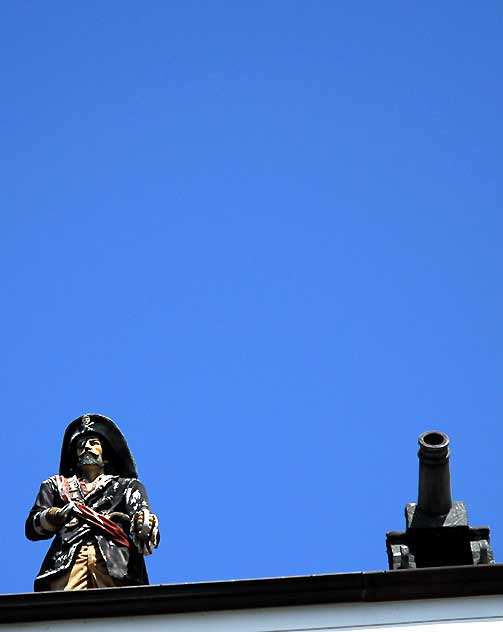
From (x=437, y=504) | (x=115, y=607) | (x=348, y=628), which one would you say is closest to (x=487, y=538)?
(x=437, y=504)

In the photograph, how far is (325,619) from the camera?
24.0m

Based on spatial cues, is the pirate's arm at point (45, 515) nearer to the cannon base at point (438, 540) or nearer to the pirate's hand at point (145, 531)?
the pirate's hand at point (145, 531)

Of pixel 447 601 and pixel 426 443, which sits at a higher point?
pixel 426 443

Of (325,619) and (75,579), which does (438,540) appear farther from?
(75,579)

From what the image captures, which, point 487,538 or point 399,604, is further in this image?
point 487,538

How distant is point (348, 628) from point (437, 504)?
9.06ft

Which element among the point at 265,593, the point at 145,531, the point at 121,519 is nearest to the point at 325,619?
the point at 265,593

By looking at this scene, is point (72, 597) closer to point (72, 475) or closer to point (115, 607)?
point (115, 607)

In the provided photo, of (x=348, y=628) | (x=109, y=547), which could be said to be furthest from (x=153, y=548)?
(x=348, y=628)

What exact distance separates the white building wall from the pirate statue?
3.22 ft

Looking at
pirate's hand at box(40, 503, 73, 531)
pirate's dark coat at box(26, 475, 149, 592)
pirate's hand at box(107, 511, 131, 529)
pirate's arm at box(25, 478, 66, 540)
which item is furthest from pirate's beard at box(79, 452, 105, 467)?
pirate's hand at box(107, 511, 131, 529)

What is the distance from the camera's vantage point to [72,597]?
2427 cm

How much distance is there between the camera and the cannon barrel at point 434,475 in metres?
25.9

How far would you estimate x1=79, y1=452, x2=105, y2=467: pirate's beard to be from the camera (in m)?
26.7
